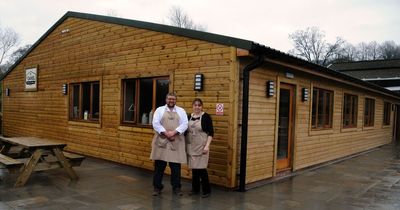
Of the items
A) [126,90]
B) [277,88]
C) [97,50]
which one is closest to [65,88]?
[97,50]

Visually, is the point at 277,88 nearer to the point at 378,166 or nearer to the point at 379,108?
the point at 378,166

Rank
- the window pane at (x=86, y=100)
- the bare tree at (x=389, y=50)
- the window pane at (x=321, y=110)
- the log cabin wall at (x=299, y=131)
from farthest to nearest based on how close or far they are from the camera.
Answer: the bare tree at (x=389, y=50) < the window pane at (x=86, y=100) < the window pane at (x=321, y=110) < the log cabin wall at (x=299, y=131)

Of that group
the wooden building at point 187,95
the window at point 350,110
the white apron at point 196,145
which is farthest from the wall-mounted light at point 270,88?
the window at point 350,110

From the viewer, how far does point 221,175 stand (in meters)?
6.41

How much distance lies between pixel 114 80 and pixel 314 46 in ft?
149

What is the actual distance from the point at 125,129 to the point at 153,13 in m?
46.5

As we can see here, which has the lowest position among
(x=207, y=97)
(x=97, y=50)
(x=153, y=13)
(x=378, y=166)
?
(x=378, y=166)

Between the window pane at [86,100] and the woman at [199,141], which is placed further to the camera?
the window pane at [86,100]

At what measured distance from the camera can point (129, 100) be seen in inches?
336

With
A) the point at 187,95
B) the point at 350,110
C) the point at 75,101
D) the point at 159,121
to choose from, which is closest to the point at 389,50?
the point at 350,110

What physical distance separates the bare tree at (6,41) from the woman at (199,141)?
140 feet

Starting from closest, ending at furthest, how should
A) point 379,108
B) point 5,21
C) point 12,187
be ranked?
point 12,187 < point 379,108 < point 5,21

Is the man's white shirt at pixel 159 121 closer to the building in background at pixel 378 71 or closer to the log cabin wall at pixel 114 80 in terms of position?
the log cabin wall at pixel 114 80

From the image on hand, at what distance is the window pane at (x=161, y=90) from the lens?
7549 millimetres
